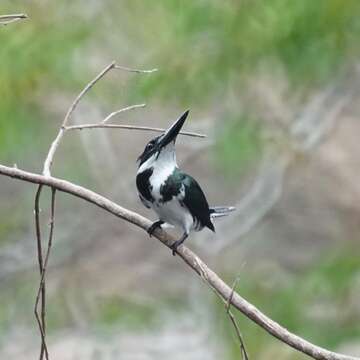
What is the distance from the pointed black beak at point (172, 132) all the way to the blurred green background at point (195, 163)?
5.62 feet

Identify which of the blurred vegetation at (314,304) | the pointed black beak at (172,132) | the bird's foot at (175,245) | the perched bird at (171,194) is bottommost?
the bird's foot at (175,245)

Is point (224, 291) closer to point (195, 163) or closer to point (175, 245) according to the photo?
point (175, 245)

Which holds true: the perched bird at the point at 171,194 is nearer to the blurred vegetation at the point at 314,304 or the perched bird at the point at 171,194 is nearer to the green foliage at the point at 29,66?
the green foliage at the point at 29,66

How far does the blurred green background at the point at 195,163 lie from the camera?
120 inches

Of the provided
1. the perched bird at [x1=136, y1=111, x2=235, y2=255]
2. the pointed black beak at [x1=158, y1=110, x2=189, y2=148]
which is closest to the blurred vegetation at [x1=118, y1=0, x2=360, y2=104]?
the perched bird at [x1=136, y1=111, x2=235, y2=255]

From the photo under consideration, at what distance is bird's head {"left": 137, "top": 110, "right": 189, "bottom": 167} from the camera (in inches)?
43.4

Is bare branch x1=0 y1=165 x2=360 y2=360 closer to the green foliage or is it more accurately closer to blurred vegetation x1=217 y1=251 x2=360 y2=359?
the green foliage

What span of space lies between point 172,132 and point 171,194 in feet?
0.67

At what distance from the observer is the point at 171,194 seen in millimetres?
1291

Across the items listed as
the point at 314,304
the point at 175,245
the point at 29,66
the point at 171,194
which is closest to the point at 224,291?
the point at 175,245

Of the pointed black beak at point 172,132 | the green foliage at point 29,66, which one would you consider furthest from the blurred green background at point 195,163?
the pointed black beak at point 172,132

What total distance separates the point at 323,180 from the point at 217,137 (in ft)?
3.42

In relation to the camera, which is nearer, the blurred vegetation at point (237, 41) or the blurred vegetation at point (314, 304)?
the blurred vegetation at point (237, 41)

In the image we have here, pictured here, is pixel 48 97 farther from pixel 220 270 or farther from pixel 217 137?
pixel 220 270
